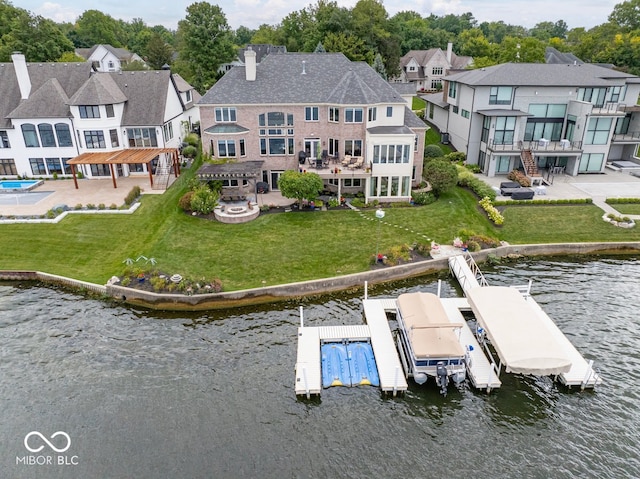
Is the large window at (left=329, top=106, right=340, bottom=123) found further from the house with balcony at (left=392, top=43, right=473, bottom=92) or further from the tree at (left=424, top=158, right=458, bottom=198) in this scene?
the house with balcony at (left=392, top=43, right=473, bottom=92)

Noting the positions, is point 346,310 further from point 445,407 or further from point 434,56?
point 434,56

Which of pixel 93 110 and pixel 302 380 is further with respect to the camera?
pixel 93 110

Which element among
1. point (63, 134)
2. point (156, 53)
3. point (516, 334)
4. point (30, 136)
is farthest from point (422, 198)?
point (156, 53)

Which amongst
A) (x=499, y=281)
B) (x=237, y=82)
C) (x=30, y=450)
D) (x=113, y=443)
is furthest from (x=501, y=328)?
(x=237, y=82)

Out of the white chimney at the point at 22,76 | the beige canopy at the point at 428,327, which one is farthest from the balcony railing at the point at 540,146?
the white chimney at the point at 22,76

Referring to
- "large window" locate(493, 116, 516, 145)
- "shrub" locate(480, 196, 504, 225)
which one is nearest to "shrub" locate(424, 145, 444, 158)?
"large window" locate(493, 116, 516, 145)

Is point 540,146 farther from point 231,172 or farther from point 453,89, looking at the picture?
point 231,172

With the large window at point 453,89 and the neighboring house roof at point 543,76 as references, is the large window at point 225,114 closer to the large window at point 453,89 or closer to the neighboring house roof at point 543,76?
the neighboring house roof at point 543,76
